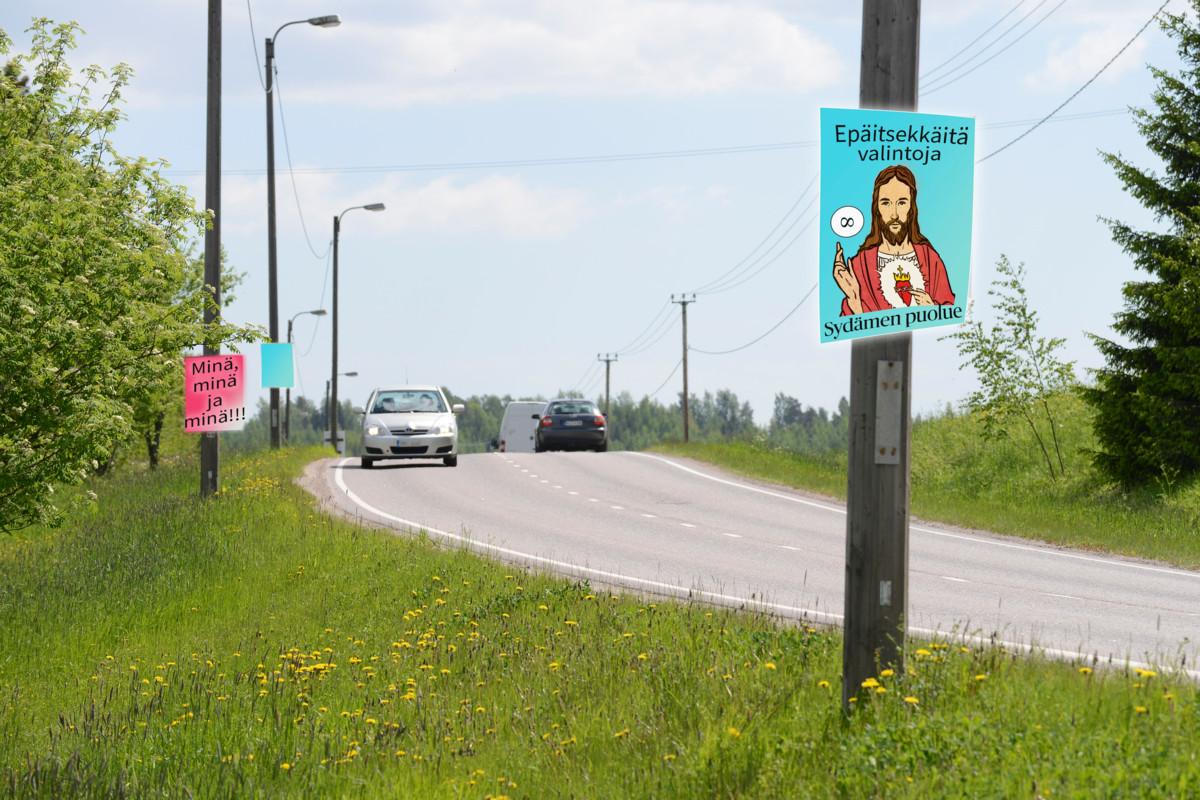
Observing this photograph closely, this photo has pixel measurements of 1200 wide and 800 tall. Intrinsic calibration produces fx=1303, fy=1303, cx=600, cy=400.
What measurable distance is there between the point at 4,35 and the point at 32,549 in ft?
28.3

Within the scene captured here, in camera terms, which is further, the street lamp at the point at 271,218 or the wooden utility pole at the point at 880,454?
the street lamp at the point at 271,218

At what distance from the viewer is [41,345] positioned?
1379 cm

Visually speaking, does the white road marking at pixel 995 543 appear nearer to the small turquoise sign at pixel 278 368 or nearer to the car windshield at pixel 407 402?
the car windshield at pixel 407 402

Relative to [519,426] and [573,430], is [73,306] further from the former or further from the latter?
[519,426]

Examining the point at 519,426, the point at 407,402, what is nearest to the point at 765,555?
the point at 407,402

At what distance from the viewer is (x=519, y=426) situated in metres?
72.6

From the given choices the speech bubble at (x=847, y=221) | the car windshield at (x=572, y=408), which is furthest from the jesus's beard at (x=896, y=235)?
the car windshield at (x=572, y=408)

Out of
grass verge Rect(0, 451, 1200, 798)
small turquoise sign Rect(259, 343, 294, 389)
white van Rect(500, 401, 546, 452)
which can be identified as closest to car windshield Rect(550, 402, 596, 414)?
small turquoise sign Rect(259, 343, 294, 389)

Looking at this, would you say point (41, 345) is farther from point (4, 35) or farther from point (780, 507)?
point (780, 507)

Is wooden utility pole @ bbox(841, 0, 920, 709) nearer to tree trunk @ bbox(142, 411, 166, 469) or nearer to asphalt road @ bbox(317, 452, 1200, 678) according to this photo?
asphalt road @ bbox(317, 452, 1200, 678)

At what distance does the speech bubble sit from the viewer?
646 centimetres

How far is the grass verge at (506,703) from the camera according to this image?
555 cm

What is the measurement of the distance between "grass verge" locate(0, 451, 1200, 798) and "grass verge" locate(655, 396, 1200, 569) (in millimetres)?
9247

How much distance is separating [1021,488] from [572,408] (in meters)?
16.3
